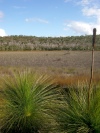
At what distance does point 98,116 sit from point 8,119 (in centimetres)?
193

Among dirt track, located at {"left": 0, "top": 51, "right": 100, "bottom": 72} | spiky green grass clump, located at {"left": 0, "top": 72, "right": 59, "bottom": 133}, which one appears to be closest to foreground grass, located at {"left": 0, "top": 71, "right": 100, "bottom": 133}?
spiky green grass clump, located at {"left": 0, "top": 72, "right": 59, "bottom": 133}

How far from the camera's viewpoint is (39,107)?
272 inches

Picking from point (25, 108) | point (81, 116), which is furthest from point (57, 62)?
point (81, 116)

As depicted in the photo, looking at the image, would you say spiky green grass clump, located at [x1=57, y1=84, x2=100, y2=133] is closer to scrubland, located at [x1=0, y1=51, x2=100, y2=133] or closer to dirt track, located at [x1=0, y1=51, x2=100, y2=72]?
scrubland, located at [x1=0, y1=51, x2=100, y2=133]

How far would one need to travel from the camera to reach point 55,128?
241 inches

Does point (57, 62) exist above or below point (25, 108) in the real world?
below

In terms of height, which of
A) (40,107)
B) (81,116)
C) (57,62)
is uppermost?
(81,116)

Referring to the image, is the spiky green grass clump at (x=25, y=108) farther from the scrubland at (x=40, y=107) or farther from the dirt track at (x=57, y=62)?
the dirt track at (x=57, y=62)

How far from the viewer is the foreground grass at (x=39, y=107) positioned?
5.89 metres

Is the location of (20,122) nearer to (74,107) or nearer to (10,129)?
(10,129)

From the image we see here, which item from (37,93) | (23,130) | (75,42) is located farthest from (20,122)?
(75,42)

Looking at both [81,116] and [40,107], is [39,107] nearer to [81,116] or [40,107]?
[40,107]

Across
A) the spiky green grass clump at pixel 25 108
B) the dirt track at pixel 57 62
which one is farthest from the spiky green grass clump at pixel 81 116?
the dirt track at pixel 57 62

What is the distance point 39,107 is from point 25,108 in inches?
12.7
